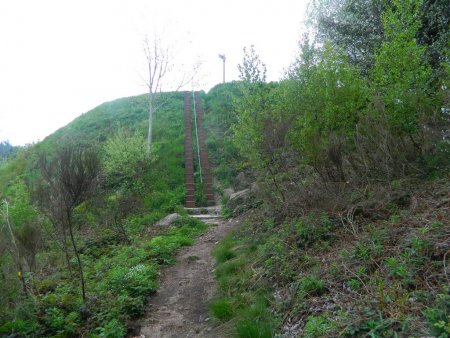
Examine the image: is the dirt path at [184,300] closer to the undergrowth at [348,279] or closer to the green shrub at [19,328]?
the undergrowth at [348,279]

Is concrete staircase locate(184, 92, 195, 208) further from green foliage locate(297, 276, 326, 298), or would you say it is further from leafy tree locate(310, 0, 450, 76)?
green foliage locate(297, 276, 326, 298)

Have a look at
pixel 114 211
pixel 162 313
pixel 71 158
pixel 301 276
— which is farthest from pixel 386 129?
pixel 114 211

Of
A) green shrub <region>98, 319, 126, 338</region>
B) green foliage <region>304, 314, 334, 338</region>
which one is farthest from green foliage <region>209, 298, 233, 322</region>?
green foliage <region>304, 314, 334, 338</region>

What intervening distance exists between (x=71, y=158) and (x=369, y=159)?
5508 mm

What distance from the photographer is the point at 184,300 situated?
6.50 meters

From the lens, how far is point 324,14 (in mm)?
14289

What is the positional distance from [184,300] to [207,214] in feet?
22.5

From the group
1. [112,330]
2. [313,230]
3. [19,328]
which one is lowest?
[112,330]

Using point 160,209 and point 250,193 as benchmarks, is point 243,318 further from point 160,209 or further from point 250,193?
point 160,209

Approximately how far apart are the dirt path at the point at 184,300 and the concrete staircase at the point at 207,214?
9.73ft

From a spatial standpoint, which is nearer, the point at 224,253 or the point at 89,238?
the point at 224,253

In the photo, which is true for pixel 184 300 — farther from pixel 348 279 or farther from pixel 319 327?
pixel 319 327

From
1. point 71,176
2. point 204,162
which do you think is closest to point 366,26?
point 204,162

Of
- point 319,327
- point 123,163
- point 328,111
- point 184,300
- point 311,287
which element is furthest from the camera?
point 123,163
